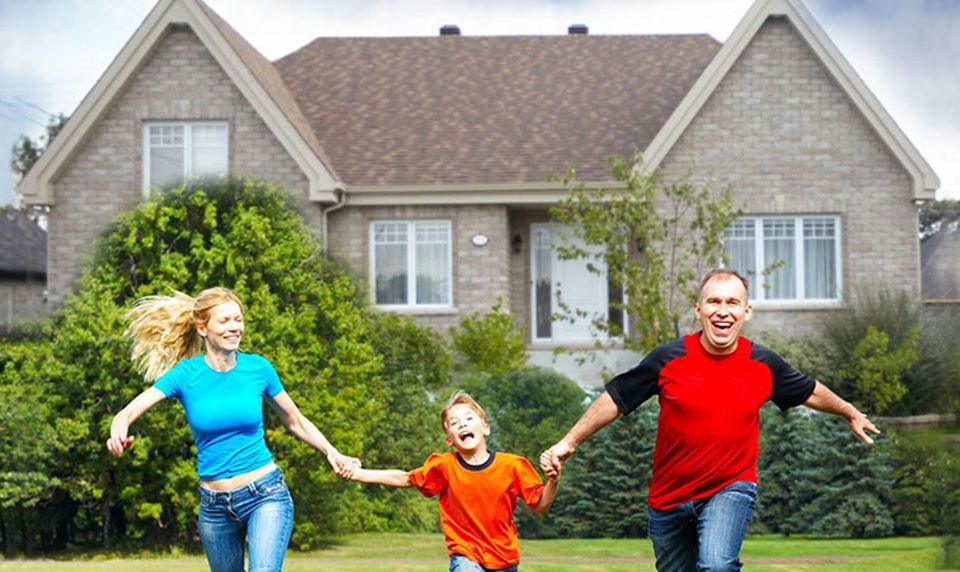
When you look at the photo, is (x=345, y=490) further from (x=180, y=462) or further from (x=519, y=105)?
(x=519, y=105)

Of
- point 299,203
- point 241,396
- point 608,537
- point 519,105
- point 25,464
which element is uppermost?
point 519,105

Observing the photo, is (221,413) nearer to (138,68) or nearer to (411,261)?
(411,261)

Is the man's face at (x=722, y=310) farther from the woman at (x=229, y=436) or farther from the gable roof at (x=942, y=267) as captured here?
the gable roof at (x=942, y=267)

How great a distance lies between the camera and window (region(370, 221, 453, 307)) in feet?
75.2

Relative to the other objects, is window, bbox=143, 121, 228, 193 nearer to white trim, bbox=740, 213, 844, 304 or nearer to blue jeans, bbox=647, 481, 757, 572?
white trim, bbox=740, 213, 844, 304

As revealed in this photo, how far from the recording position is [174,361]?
709cm

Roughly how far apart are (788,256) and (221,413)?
1754 centimetres

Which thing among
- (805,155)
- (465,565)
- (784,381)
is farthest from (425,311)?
(784,381)

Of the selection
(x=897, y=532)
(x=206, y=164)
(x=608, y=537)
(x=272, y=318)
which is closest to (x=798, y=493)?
(x=897, y=532)

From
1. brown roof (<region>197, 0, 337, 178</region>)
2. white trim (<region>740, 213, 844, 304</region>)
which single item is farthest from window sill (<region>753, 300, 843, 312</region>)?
brown roof (<region>197, 0, 337, 178</region>)

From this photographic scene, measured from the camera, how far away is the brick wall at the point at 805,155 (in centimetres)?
2258

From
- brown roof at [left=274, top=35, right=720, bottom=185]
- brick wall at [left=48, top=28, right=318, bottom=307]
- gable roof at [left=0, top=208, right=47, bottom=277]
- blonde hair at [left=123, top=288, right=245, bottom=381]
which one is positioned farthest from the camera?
gable roof at [left=0, top=208, right=47, bottom=277]

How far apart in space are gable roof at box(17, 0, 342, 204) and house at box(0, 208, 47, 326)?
2.41 m

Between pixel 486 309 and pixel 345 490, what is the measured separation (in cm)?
726
